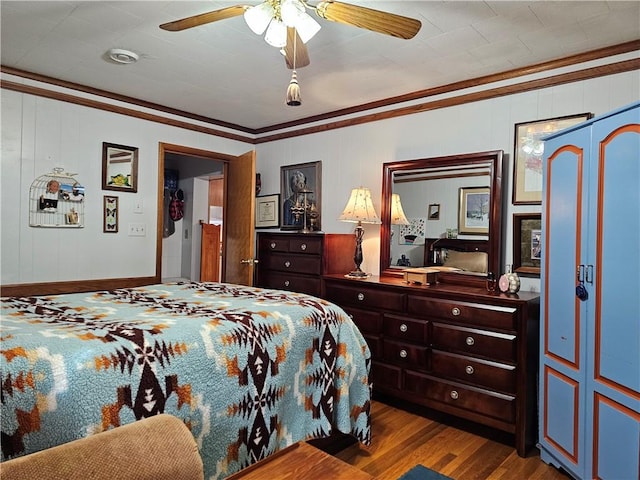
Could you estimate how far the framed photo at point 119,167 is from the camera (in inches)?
143

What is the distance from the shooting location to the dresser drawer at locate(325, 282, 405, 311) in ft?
9.81

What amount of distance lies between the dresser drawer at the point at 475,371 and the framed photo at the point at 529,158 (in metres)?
1.12

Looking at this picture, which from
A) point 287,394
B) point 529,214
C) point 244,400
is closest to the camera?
point 244,400

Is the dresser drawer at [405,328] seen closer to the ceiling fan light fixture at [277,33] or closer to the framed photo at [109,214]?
the ceiling fan light fixture at [277,33]

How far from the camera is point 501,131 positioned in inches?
118

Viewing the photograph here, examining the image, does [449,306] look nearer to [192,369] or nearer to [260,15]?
[192,369]

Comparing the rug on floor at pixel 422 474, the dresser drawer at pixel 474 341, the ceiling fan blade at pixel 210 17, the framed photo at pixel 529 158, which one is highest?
the ceiling fan blade at pixel 210 17

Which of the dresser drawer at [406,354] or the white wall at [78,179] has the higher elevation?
the white wall at [78,179]

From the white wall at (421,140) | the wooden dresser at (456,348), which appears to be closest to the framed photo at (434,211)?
the white wall at (421,140)

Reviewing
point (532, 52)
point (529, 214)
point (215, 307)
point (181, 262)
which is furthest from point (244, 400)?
point (181, 262)

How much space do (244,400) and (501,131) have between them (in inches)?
99.0

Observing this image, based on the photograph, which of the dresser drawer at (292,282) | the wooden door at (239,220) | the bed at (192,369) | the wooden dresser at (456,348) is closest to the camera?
the bed at (192,369)

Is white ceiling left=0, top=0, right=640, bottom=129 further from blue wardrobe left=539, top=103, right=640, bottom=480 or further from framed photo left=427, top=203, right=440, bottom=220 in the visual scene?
framed photo left=427, top=203, right=440, bottom=220

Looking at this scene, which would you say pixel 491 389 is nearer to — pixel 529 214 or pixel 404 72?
pixel 529 214
